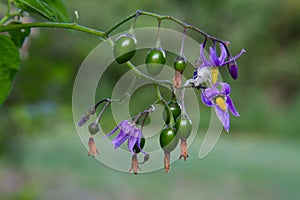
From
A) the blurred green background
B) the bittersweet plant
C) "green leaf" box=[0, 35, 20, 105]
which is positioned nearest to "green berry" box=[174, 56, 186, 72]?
the bittersweet plant

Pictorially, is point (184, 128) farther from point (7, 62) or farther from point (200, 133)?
point (200, 133)

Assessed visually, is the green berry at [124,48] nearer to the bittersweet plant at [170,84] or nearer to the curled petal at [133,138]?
the bittersweet plant at [170,84]

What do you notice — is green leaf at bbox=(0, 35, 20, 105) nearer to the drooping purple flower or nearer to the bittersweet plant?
the bittersweet plant

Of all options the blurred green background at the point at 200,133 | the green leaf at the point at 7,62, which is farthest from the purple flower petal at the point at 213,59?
the blurred green background at the point at 200,133

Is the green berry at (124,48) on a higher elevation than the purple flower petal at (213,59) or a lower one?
higher

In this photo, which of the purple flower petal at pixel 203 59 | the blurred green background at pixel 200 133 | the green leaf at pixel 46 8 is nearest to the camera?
the purple flower petal at pixel 203 59

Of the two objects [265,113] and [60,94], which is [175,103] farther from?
[265,113]

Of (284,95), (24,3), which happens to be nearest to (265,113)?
(284,95)
